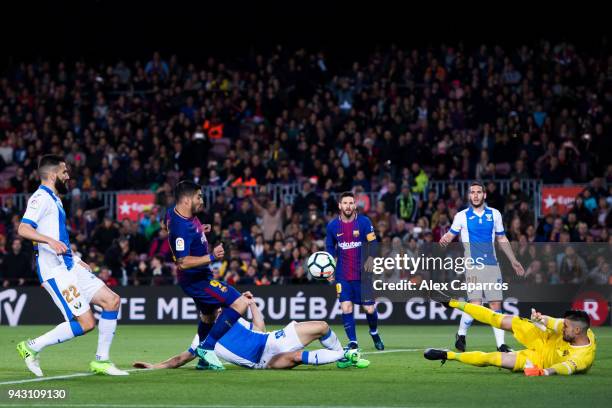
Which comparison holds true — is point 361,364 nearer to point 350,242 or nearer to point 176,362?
point 176,362

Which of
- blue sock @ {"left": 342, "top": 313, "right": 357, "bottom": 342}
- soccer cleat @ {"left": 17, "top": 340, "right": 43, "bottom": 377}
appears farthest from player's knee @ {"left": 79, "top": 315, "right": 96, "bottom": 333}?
blue sock @ {"left": 342, "top": 313, "right": 357, "bottom": 342}

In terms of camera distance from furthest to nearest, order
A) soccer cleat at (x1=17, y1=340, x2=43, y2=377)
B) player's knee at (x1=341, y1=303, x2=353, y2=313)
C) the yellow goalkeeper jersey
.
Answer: player's knee at (x1=341, y1=303, x2=353, y2=313) < soccer cleat at (x1=17, y1=340, x2=43, y2=377) < the yellow goalkeeper jersey

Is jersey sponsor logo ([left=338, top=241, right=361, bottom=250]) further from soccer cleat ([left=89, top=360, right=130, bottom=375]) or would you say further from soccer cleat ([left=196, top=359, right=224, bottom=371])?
soccer cleat ([left=89, top=360, right=130, bottom=375])

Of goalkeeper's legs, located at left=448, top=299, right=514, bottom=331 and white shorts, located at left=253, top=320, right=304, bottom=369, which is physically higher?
goalkeeper's legs, located at left=448, top=299, right=514, bottom=331

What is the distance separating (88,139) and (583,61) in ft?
43.4

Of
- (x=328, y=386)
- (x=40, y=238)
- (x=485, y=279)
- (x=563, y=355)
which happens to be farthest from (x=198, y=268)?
(x=485, y=279)

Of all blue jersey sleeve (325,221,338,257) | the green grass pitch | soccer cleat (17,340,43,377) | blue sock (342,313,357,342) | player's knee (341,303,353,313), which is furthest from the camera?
blue jersey sleeve (325,221,338,257)

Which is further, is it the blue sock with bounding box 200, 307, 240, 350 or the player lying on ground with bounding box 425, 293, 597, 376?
the blue sock with bounding box 200, 307, 240, 350

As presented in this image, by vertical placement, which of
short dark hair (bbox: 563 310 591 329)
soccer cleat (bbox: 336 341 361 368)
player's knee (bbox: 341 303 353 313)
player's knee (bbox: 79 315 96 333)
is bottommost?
soccer cleat (bbox: 336 341 361 368)

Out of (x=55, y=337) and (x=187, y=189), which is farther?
(x=187, y=189)

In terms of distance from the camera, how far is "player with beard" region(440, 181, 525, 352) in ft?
48.6

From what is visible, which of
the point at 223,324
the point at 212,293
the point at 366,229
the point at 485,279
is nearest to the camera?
the point at 223,324

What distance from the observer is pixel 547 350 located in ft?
36.7

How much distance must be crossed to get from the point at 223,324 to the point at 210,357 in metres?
0.52
